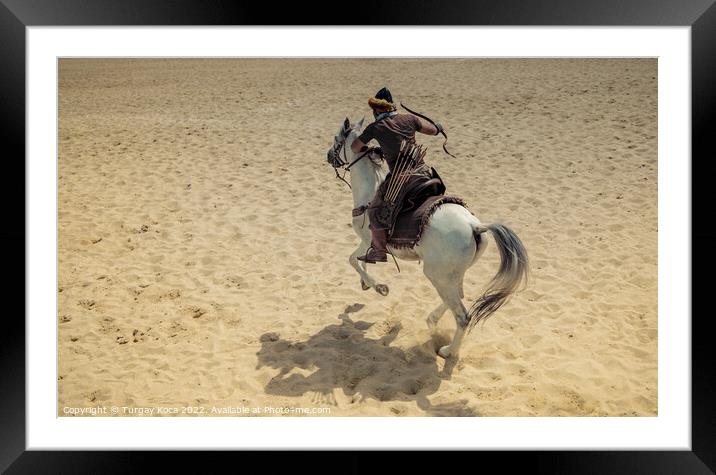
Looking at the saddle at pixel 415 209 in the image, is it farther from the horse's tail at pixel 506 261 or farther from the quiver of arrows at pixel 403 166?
the horse's tail at pixel 506 261

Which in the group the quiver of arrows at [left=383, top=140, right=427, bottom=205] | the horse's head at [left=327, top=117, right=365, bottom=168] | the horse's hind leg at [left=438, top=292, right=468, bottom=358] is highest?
the horse's head at [left=327, top=117, right=365, bottom=168]

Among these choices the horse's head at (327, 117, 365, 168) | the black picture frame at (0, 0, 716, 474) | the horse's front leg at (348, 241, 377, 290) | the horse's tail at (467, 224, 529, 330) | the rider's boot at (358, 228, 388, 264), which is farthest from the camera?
the horse's front leg at (348, 241, 377, 290)

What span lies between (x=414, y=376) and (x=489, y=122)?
7.75 metres

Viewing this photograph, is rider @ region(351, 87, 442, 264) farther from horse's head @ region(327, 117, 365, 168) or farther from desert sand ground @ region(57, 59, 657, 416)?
desert sand ground @ region(57, 59, 657, 416)

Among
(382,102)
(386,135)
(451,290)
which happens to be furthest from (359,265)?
(382,102)

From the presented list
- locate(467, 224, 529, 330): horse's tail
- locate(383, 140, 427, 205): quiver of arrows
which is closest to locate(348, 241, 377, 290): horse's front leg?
locate(383, 140, 427, 205): quiver of arrows

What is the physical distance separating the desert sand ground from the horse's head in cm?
164

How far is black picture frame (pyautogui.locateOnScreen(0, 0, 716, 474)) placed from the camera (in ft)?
13.2

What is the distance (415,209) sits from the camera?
4.83 m

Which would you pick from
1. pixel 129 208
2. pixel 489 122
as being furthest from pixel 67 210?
pixel 489 122

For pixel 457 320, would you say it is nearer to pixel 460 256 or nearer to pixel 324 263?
pixel 460 256

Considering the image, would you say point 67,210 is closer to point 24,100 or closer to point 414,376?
point 24,100

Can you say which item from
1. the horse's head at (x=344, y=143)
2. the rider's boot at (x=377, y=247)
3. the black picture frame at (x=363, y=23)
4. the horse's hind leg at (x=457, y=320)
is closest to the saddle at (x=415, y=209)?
the rider's boot at (x=377, y=247)

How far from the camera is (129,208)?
8219 mm
